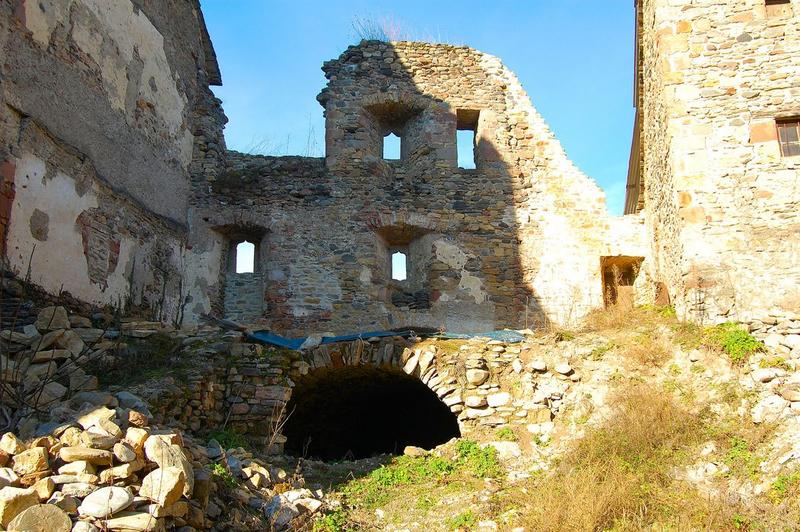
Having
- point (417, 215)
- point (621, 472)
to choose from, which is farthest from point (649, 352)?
point (417, 215)

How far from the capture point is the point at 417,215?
43.2ft

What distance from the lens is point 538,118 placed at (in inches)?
549

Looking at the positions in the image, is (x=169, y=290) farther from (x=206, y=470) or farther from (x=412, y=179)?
(x=206, y=470)

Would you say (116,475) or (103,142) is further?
(103,142)

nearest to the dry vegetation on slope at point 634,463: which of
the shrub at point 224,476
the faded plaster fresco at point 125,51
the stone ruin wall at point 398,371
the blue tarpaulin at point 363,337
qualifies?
the stone ruin wall at point 398,371

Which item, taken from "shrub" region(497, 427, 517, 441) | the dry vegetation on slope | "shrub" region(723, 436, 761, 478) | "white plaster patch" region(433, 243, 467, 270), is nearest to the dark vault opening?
"shrub" region(497, 427, 517, 441)

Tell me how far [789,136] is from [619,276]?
13.7ft

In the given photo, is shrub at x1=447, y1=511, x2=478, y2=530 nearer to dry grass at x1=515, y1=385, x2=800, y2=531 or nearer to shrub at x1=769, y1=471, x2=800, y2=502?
dry grass at x1=515, y1=385, x2=800, y2=531

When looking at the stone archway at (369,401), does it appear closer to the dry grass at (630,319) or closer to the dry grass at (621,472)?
the dry grass at (621,472)

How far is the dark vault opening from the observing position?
9.63 metres

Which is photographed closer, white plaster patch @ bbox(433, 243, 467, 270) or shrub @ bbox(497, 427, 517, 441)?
shrub @ bbox(497, 427, 517, 441)

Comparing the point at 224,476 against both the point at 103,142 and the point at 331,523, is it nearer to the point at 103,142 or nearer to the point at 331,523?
the point at 331,523

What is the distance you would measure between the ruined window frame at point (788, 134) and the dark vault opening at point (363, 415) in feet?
17.5

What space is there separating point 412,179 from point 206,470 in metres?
8.28
